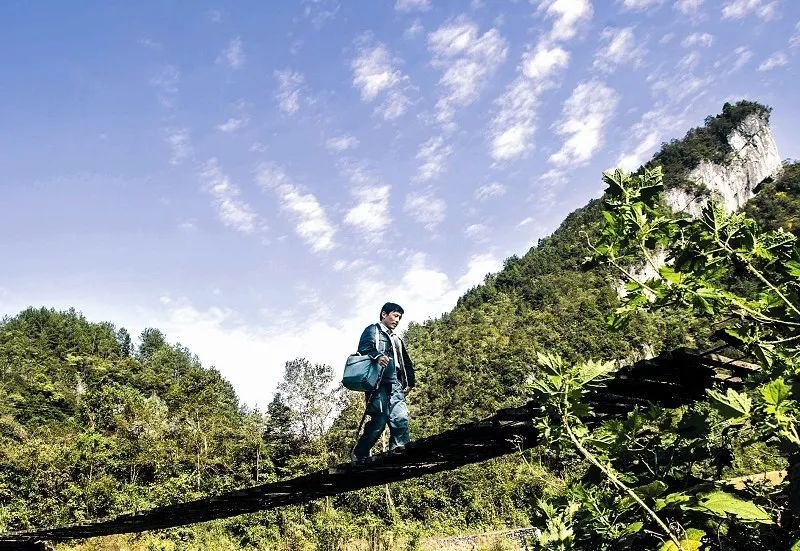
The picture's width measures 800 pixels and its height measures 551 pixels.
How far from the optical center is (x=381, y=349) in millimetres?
5801

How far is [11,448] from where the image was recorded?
98.5 feet

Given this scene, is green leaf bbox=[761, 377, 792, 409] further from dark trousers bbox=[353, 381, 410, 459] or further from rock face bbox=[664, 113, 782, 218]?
rock face bbox=[664, 113, 782, 218]

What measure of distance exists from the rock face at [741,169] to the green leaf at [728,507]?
125 m

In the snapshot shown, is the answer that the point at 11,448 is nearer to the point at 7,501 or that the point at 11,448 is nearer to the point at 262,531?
the point at 7,501

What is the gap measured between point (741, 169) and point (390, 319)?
13966 centimetres

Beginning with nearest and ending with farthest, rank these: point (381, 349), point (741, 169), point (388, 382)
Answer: point (388, 382), point (381, 349), point (741, 169)

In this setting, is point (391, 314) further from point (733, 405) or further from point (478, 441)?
point (733, 405)

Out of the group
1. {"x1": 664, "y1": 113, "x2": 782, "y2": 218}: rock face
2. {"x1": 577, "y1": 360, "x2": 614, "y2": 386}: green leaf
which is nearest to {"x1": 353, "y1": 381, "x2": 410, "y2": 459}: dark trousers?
{"x1": 577, "y1": 360, "x2": 614, "y2": 386}: green leaf

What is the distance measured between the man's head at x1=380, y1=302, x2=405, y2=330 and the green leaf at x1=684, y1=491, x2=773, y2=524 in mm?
4465

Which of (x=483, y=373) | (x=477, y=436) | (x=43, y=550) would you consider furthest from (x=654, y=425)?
(x=483, y=373)

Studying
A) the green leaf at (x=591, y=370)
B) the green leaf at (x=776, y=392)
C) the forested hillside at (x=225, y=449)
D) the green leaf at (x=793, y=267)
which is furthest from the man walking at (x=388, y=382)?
the green leaf at (x=776, y=392)

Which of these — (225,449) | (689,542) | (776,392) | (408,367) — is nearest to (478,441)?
(689,542)

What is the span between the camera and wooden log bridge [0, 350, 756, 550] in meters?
2.75

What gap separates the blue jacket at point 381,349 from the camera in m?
5.72
